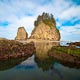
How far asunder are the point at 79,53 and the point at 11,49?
71.7 feet

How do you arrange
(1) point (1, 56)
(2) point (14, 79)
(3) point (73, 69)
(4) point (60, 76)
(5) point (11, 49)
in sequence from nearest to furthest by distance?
(2) point (14, 79) < (4) point (60, 76) < (3) point (73, 69) < (1) point (1, 56) < (5) point (11, 49)

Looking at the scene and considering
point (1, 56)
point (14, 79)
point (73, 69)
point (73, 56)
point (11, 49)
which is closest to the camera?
point (14, 79)

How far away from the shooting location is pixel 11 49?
4697cm

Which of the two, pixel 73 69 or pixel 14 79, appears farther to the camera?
pixel 73 69

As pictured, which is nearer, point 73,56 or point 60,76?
point 60,76

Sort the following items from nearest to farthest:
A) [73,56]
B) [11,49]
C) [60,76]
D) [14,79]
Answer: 1. [14,79]
2. [60,76]
3. [73,56]
4. [11,49]

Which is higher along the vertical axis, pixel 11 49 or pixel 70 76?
pixel 11 49

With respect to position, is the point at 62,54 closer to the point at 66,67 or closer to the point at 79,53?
the point at 79,53

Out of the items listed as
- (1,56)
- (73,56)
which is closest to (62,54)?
(73,56)

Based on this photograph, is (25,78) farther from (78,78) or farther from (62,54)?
(62,54)

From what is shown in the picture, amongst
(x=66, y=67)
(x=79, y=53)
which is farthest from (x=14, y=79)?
(x=79, y=53)

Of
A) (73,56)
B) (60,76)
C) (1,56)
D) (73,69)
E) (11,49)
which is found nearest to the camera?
(60,76)

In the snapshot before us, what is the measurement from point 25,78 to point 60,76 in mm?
6737

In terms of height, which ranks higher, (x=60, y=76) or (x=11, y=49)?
(x=11, y=49)
